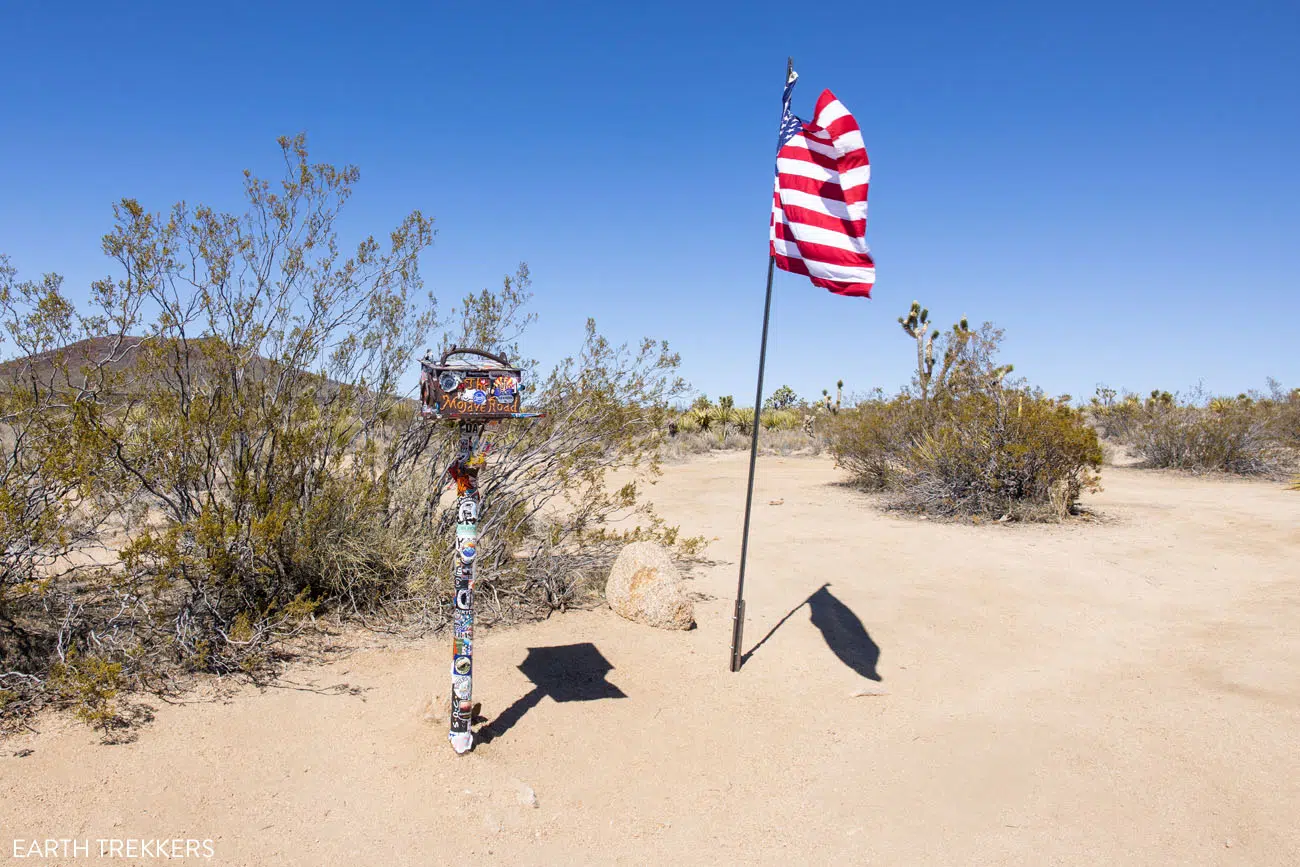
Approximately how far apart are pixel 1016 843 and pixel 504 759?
268 cm

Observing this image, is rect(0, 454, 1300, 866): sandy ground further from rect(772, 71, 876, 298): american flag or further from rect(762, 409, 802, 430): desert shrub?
rect(762, 409, 802, 430): desert shrub

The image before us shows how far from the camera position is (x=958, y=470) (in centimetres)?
1270

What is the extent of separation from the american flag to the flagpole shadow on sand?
299 cm

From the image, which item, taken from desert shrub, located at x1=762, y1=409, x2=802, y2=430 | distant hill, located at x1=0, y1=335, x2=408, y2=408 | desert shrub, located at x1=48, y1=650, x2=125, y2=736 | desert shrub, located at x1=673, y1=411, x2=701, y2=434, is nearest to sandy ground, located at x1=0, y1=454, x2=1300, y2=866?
desert shrub, located at x1=48, y1=650, x2=125, y2=736

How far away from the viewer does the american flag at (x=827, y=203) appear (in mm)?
5125

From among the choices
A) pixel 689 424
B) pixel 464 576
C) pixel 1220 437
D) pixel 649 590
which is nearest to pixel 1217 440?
pixel 1220 437

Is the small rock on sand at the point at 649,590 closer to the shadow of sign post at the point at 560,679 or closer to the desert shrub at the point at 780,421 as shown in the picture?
the shadow of sign post at the point at 560,679

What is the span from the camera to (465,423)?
407cm

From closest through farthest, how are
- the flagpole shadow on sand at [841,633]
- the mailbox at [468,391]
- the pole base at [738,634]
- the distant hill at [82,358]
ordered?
1. the mailbox at [468,391]
2. the distant hill at [82,358]
3. the pole base at [738,634]
4. the flagpole shadow on sand at [841,633]

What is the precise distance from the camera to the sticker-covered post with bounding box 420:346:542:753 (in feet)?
12.8

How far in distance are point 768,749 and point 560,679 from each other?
161 cm

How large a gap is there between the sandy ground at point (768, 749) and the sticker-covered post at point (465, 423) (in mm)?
403

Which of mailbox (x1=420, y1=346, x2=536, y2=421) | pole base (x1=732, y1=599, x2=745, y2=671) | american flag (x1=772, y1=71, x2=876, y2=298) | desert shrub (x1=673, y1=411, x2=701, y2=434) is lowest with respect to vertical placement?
pole base (x1=732, y1=599, x2=745, y2=671)

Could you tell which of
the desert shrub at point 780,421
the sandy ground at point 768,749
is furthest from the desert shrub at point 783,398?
the sandy ground at point 768,749
